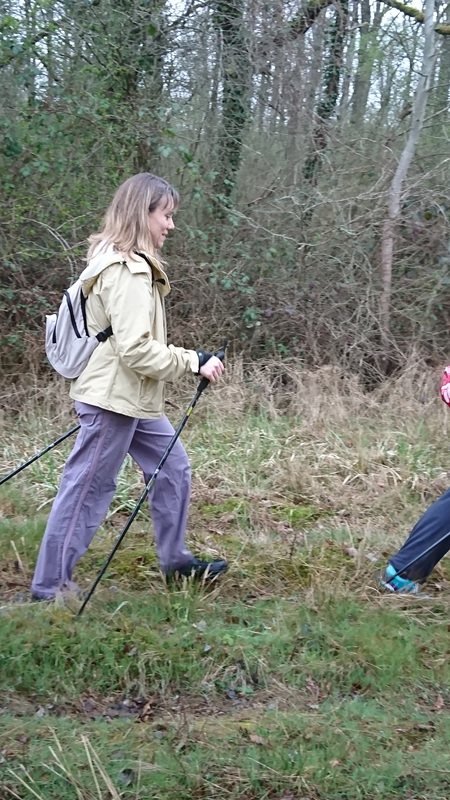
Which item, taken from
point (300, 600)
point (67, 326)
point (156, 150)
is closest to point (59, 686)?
point (300, 600)


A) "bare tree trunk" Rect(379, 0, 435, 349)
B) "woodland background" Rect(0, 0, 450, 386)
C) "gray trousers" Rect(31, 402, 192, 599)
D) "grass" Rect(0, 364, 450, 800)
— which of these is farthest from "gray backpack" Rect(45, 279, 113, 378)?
"bare tree trunk" Rect(379, 0, 435, 349)

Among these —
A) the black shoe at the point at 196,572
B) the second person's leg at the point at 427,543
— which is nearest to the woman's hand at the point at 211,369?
the black shoe at the point at 196,572

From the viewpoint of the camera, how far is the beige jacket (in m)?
3.65

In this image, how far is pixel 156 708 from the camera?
3.48 m

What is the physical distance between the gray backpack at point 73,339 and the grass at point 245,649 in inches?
47.7

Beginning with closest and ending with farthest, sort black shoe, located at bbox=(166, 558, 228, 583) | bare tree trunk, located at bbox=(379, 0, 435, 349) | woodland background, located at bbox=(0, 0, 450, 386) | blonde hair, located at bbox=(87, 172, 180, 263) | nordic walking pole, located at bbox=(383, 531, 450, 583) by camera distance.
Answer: blonde hair, located at bbox=(87, 172, 180, 263)
nordic walking pole, located at bbox=(383, 531, 450, 583)
black shoe, located at bbox=(166, 558, 228, 583)
woodland background, located at bbox=(0, 0, 450, 386)
bare tree trunk, located at bbox=(379, 0, 435, 349)

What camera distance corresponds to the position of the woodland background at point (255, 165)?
7543 millimetres

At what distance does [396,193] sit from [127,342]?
548 centimetres

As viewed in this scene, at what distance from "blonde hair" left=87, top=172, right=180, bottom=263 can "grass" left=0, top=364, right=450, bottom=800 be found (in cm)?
183

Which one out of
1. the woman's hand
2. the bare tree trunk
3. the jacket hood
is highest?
the bare tree trunk

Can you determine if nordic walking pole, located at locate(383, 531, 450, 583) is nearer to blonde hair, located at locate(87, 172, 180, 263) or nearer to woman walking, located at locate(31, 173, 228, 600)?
woman walking, located at locate(31, 173, 228, 600)

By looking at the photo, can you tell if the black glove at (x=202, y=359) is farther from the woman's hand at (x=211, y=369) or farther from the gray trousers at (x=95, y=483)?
the gray trousers at (x=95, y=483)

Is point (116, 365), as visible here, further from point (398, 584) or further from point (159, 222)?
point (398, 584)

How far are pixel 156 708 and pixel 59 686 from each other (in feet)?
1.48
